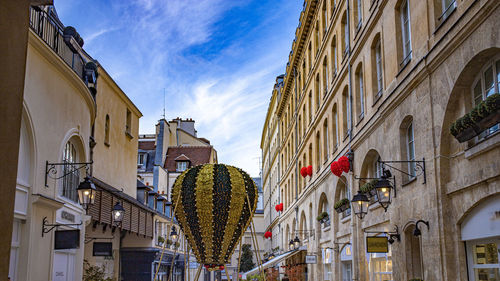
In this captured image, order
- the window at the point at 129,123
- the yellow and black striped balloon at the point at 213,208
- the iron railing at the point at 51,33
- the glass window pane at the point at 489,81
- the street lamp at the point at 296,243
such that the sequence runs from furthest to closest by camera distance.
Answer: the street lamp at the point at 296,243
the window at the point at 129,123
the iron railing at the point at 51,33
the glass window pane at the point at 489,81
the yellow and black striped balloon at the point at 213,208

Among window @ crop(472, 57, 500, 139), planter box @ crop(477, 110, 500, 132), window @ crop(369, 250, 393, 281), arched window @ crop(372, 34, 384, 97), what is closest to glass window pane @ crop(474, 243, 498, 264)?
window @ crop(472, 57, 500, 139)

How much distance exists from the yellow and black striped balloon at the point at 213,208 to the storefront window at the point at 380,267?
7.02 m

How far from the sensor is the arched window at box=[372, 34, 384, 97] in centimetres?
1563

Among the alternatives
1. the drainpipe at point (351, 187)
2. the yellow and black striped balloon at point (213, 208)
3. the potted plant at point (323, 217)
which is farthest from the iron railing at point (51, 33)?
the potted plant at point (323, 217)

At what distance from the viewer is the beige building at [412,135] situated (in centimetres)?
907

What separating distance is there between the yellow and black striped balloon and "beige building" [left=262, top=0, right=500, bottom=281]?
391 cm

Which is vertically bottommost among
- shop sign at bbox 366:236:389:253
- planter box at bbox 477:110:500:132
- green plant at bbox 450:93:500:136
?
shop sign at bbox 366:236:389:253

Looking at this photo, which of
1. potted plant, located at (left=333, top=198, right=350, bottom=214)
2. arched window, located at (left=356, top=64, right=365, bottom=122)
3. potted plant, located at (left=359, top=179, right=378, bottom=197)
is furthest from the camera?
potted plant, located at (left=333, top=198, right=350, bottom=214)

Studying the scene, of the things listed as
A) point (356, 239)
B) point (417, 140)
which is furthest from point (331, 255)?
point (417, 140)

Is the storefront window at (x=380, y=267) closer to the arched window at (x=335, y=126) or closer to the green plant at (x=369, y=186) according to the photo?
the green plant at (x=369, y=186)

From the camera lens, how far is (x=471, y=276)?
9.60 meters

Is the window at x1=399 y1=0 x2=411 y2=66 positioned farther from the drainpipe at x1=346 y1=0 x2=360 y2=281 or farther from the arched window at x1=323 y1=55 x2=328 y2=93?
the arched window at x1=323 y1=55 x2=328 y2=93

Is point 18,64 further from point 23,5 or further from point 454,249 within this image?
point 454,249

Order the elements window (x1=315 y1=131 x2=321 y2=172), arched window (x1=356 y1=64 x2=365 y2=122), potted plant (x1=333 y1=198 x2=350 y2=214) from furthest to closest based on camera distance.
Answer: window (x1=315 y1=131 x2=321 y2=172)
potted plant (x1=333 y1=198 x2=350 y2=214)
arched window (x1=356 y1=64 x2=365 y2=122)
